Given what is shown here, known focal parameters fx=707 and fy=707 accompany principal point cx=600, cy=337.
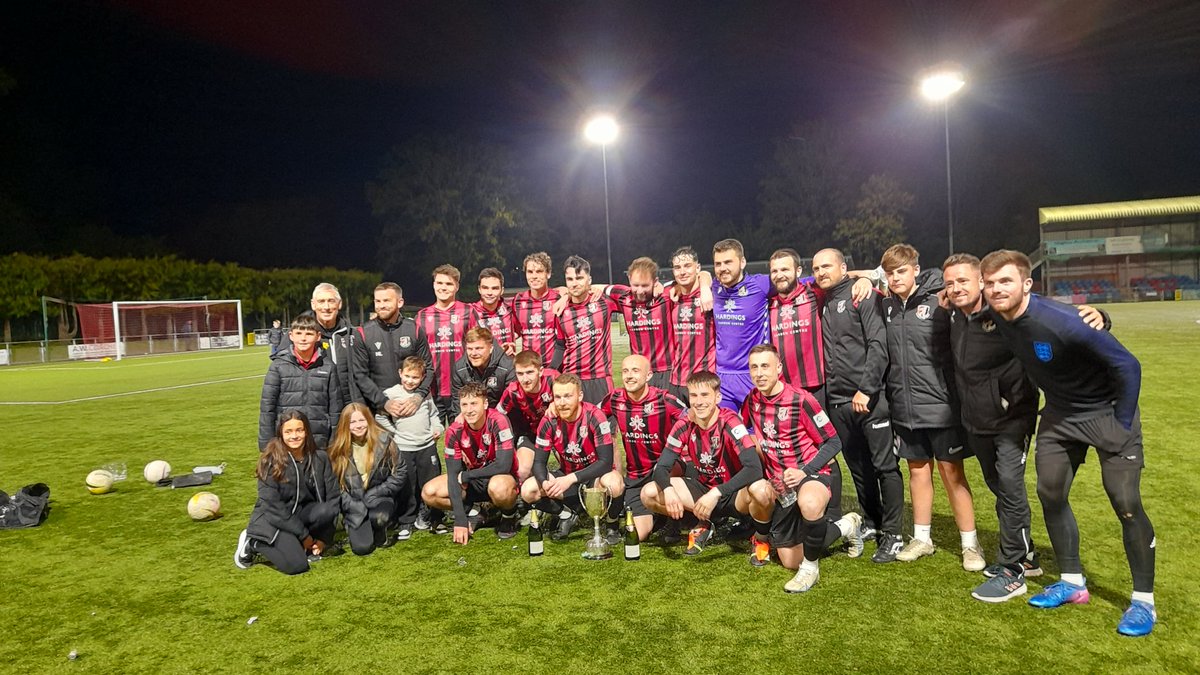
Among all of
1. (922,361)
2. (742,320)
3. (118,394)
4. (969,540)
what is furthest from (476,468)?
(118,394)

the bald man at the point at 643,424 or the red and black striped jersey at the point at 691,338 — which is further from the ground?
the red and black striped jersey at the point at 691,338

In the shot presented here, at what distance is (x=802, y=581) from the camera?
389 cm

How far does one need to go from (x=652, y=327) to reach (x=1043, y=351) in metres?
2.93

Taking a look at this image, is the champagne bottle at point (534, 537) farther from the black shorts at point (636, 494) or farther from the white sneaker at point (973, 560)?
the white sneaker at point (973, 560)

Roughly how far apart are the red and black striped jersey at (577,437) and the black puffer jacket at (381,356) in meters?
1.43

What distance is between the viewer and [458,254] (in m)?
48.8

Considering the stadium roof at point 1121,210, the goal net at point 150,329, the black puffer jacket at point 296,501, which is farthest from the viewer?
the stadium roof at point 1121,210

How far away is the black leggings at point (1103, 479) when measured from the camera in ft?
10.6

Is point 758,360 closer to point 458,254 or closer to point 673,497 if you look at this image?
point 673,497

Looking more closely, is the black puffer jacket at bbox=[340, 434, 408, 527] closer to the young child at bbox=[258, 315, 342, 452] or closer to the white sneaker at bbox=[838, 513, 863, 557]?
the young child at bbox=[258, 315, 342, 452]

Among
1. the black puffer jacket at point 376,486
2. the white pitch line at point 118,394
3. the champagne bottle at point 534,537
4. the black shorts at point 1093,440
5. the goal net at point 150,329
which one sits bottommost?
the champagne bottle at point 534,537

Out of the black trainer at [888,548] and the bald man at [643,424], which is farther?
the bald man at [643,424]

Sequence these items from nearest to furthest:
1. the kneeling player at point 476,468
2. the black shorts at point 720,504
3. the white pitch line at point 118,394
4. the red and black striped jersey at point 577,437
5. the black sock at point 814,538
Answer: the black sock at point 814,538
the black shorts at point 720,504
the red and black striped jersey at point 577,437
the kneeling player at point 476,468
the white pitch line at point 118,394

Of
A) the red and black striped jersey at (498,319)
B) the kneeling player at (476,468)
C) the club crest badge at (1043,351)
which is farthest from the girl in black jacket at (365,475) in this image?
the club crest badge at (1043,351)
